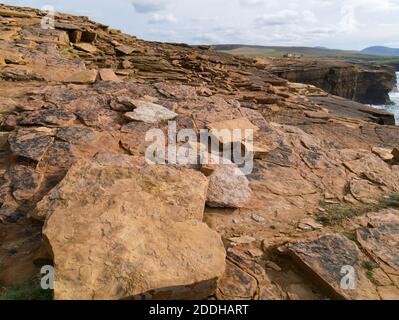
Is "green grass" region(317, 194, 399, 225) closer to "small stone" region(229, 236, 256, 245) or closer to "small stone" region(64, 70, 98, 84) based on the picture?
"small stone" region(229, 236, 256, 245)

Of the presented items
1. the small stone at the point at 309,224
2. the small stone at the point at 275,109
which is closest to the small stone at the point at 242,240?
the small stone at the point at 309,224

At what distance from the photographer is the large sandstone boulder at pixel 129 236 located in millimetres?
2625

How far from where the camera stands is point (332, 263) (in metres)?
3.21

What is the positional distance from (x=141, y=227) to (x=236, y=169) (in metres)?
1.94

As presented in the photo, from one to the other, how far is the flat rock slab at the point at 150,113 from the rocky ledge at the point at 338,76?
14465 millimetres

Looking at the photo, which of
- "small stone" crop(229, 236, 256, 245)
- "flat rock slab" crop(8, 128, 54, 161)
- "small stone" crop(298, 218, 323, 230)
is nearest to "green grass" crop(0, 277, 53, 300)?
"small stone" crop(229, 236, 256, 245)

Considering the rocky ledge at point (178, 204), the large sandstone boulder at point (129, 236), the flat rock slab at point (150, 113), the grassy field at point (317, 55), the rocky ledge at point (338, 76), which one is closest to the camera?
the large sandstone boulder at point (129, 236)

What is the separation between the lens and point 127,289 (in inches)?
101

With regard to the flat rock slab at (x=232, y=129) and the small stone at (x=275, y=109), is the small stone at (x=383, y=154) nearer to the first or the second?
the flat rock slab at (x=232, y=129)

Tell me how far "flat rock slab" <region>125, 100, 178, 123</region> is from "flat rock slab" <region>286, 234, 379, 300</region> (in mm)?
2922

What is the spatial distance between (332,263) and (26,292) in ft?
8.56

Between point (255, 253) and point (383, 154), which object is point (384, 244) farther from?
point (383, 154)

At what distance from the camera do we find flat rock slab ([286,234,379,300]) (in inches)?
117

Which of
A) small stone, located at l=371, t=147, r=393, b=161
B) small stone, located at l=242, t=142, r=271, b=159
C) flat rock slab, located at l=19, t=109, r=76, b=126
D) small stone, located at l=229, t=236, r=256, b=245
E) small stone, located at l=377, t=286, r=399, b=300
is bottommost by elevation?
small stone, located at l=377, t=286, r=399, b=300
